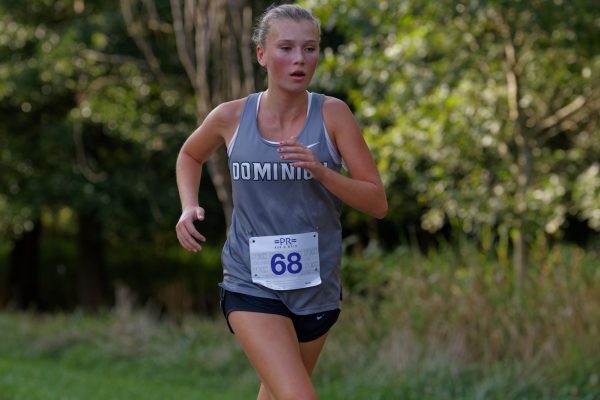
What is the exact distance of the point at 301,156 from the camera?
3.50 m

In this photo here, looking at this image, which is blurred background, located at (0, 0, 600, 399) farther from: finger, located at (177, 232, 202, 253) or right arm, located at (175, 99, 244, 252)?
finger, located at (177, 232, 202, 253)

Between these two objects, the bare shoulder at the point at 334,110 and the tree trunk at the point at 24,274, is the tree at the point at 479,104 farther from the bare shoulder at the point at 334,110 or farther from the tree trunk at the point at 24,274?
the tree trunk at the point at 24,274

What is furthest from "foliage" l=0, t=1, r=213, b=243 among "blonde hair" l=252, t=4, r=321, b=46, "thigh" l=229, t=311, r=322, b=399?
"thigh" l=229, t=311, r=322, b=399

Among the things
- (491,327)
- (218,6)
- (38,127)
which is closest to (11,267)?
(38,127)

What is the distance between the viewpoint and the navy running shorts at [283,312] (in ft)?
12.5

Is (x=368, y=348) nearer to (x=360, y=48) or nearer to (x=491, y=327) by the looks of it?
(x=491, y=327)

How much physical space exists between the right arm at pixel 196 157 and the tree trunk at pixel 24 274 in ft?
52.1

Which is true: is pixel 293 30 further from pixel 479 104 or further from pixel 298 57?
pixel 479 104

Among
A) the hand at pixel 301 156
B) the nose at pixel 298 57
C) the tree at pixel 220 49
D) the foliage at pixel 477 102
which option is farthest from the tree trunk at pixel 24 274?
the hand at pixel 301 156

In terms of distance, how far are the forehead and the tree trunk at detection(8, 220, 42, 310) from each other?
53.7 ft

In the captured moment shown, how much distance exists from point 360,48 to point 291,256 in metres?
6.15

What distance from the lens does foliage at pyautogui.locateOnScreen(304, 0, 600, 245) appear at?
29.2 feet

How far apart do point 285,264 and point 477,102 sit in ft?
20.1

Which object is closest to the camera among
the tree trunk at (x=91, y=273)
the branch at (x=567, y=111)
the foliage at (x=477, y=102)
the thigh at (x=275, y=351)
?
the thigh at (x=275, y=351)
